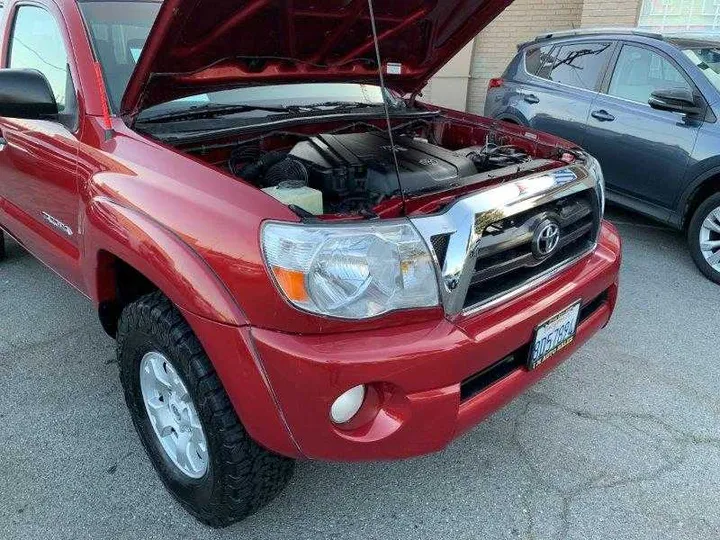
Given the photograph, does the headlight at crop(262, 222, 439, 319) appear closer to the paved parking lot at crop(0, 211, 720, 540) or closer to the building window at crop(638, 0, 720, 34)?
the paved parking lot at crop(0, 211, 720, 540)

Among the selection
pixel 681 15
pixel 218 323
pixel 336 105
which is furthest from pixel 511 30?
pixel 218 323

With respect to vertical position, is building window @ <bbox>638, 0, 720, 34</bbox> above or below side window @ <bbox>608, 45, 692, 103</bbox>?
above

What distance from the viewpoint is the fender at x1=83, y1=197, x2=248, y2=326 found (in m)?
1.64

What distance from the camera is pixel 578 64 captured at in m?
5.09

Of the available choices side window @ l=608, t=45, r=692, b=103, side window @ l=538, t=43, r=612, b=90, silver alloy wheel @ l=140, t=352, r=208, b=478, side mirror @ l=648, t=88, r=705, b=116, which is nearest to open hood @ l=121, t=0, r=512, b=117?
silver alloy wheel @ l=140, t=352, r=208, b=478

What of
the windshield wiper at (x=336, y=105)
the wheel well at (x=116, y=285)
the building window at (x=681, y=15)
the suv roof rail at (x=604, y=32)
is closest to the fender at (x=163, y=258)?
the wheel well at (x=116, y=285)

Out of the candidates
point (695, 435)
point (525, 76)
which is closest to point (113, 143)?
point (695, 435)

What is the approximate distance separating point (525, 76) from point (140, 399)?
15.8 feet

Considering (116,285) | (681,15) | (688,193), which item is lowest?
(116,285)

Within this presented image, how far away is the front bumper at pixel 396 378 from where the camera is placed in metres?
1.56

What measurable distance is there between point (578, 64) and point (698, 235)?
1914 mm

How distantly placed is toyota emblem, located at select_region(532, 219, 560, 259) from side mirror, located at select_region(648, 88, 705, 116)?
276cm

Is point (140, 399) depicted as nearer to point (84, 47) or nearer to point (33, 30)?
point (84, 47)

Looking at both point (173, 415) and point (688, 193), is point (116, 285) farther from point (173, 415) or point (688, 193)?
point (688, 193)
